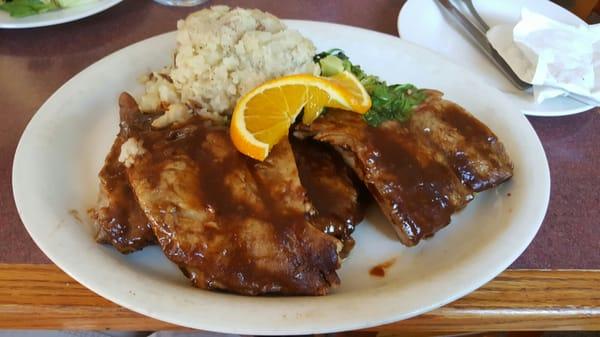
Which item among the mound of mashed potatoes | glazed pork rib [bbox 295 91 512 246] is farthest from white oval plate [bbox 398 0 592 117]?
the mound of mashed potatoes

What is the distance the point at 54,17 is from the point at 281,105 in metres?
1.13

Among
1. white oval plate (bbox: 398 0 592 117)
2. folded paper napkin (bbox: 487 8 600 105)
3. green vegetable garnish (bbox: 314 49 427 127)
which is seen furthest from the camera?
white oval plate (bbox: 398 0 592 117)

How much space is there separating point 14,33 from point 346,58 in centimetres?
132

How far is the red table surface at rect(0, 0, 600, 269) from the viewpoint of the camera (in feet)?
4.84

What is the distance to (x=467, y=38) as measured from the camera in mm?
2260

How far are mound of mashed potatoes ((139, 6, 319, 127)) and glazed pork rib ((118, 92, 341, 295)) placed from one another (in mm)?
280

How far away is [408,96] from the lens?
1653mm

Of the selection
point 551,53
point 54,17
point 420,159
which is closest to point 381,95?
point 420,159

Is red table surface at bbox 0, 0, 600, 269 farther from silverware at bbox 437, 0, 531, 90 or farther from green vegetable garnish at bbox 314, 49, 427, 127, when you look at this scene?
green vegetable garnish at bbox 314, 49, 427, 127

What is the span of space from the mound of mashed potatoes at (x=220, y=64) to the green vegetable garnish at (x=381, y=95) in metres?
0.07

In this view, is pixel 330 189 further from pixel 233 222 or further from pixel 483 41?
pixel 483 41

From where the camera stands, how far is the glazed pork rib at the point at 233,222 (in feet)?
4.09

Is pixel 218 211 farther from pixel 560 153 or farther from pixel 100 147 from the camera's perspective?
pixel 560 153

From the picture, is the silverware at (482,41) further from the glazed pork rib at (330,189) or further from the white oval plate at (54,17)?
the white oval plate at (54,17)
